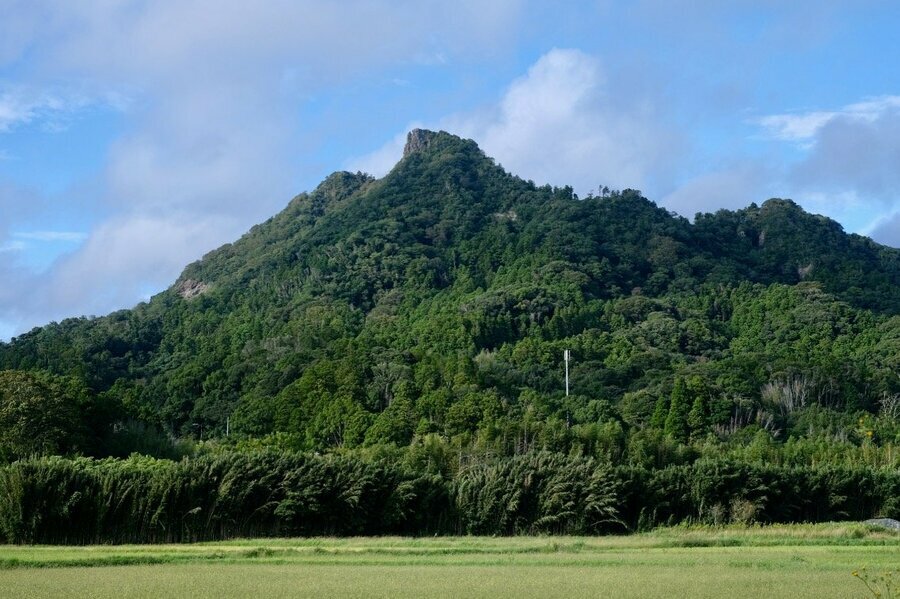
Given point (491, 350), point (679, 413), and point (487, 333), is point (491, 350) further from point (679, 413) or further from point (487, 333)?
point (679, 413)

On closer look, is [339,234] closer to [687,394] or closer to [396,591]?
[687,394]

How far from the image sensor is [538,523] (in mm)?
39500

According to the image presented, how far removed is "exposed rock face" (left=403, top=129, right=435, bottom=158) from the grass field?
14575 centimetres

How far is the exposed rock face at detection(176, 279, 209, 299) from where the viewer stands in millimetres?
140750

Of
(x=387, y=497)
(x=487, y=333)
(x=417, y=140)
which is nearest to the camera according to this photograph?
(x=387, y=497)

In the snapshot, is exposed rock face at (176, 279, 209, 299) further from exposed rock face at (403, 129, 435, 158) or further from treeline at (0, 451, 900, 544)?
treeline at (0, 451, 900, 544)

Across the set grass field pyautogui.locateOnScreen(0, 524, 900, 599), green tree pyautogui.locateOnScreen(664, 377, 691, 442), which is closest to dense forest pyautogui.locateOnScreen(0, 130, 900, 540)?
green tree pyautogui.locateOnScreen(664, 377, 691, 442)

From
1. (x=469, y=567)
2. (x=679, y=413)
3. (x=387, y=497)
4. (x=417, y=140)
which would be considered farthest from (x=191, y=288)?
(x=469, y=567)

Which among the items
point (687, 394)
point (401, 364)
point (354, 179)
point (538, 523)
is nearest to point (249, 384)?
point (401, 364)

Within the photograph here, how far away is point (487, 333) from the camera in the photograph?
98.2m

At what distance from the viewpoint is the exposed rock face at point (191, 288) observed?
141 metres

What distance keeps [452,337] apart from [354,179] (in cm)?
8343

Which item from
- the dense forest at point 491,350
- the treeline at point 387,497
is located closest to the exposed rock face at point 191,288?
the dense forest at point 491,350

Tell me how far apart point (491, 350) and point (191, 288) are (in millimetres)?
61032
